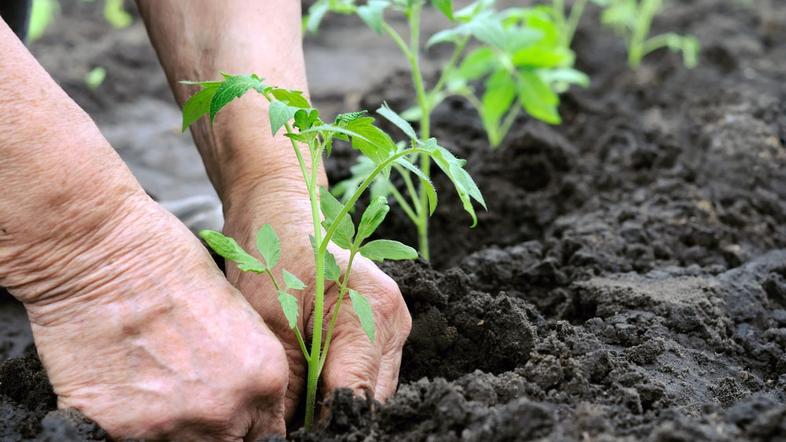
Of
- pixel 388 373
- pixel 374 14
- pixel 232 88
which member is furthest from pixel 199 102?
pixel 374 14

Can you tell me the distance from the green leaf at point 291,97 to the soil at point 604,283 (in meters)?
0.49

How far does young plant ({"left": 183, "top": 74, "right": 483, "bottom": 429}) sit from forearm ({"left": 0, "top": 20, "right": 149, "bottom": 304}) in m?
0.19

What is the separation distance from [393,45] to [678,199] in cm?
292

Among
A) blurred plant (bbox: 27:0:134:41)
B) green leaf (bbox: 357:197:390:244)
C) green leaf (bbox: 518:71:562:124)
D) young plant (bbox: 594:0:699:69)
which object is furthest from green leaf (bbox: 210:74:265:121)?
blurred plant (bbox: 27:0:134:41)

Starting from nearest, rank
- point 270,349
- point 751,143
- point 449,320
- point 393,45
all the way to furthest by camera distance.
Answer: point 270,349
point 449,320
point 751,143
point 393,45

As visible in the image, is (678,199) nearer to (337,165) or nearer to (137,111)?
(337,165)

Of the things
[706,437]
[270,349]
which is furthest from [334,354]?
[706,437]

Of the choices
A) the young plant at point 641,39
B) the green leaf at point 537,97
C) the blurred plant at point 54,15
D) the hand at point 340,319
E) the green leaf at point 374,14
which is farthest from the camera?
the blurred plant at point 54,15

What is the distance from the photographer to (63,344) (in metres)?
1.45

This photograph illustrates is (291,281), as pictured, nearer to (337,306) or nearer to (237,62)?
(337,306)

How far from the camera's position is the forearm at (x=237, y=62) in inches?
74.2

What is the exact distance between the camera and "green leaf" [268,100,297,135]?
1294 millimetres

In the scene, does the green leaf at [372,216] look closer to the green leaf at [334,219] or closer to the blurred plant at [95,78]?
the green leaf at [334,219]

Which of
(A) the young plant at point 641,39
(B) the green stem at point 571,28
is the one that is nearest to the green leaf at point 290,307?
(A) the young plant at point 641,39
